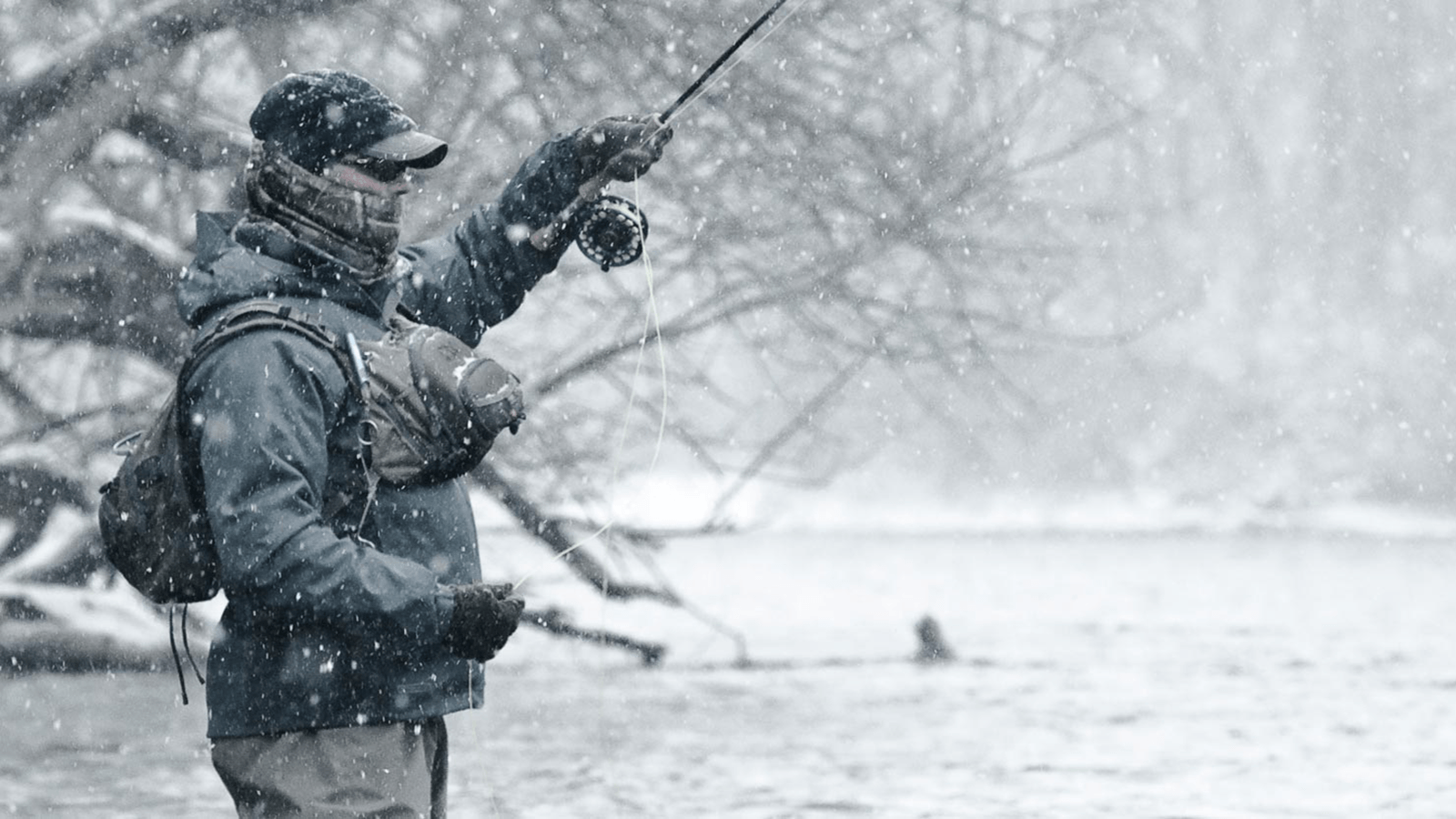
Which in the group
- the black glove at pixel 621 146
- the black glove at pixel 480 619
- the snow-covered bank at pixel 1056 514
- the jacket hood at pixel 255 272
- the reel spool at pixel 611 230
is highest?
the snow-covered bank at pixel 1056 514

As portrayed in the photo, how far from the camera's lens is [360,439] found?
3.09 meters

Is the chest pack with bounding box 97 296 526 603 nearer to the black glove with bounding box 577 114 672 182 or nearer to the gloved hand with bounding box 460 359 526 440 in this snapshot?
the gloved hand with bounding box 460 359 526 440

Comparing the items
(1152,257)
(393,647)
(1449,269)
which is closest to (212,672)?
(393,647)

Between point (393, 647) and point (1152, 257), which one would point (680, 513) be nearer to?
point (1152, 257)

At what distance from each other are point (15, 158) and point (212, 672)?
232 inches

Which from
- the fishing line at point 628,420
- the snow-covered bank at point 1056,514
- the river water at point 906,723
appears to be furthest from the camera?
the snow-covered bank at point 1056,514

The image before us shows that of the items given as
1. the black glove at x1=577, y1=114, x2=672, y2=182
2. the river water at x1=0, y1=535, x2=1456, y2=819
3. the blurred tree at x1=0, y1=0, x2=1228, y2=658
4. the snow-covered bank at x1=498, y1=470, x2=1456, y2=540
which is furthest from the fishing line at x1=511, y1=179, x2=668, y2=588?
the snow-covered bank at x1=498, y1=470, x2=1456, y2=540

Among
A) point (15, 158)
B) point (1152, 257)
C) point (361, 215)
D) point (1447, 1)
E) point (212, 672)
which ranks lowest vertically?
point (212, 672)

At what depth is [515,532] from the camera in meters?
9.96

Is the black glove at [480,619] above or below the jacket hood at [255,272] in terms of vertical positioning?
below

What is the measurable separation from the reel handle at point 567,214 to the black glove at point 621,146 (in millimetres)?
18

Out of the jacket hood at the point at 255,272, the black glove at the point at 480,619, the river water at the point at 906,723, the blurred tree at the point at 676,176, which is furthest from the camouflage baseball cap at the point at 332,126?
the blurred tree at the point at 676,176

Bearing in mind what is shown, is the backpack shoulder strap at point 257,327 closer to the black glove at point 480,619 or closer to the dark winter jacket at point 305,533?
the dark winter jacket at point 305,533

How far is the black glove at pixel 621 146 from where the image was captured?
376 cm
